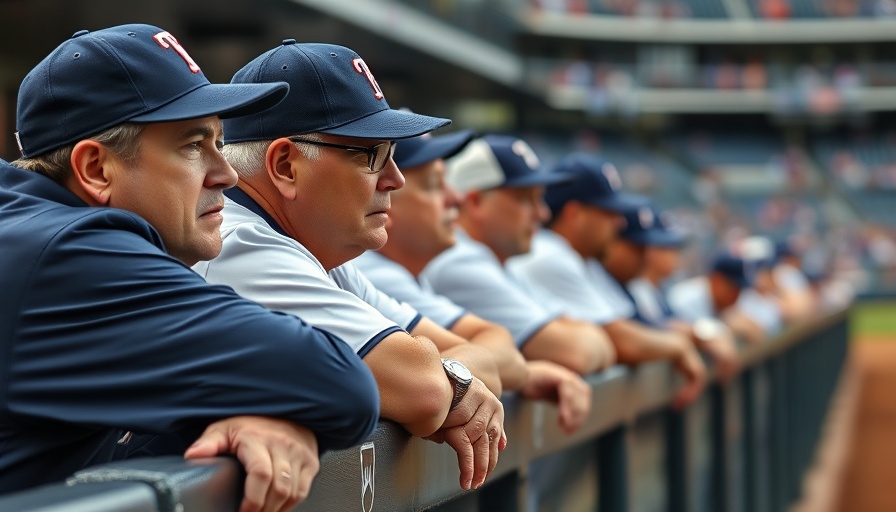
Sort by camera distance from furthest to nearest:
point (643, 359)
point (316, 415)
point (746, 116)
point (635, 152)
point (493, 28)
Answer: point (746, 116), point (635, 152), point (493, 28), point (643, 359), point (316, 415)

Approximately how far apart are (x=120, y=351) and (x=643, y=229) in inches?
196

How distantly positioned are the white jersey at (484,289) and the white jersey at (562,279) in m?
0.72

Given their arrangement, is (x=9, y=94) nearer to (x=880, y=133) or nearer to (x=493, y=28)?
(x=493, y=28)

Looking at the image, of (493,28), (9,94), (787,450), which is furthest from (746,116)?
(787,450)

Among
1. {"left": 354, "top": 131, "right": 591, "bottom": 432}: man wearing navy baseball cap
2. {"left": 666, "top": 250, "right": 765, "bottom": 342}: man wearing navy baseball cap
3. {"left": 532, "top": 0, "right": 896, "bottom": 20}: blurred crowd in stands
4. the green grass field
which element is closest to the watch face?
{"left": 354, "top": 131, "right": 591, "bottom": 432}: man wearing navy baseball cap

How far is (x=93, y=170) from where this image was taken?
183cm

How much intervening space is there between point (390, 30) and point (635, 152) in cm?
2285

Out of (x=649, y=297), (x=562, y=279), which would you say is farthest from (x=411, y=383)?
(x=649, y=297)

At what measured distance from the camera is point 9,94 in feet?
48.2

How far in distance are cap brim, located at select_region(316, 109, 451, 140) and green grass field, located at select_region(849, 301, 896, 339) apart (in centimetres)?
2018

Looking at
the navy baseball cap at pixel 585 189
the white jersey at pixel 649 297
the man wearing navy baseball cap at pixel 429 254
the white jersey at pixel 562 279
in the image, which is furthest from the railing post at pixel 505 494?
the white jersey at pixel 649 297

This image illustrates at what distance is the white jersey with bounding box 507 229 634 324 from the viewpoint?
499cm

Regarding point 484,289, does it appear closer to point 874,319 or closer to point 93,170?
point 93,170

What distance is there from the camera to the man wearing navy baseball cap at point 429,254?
9.90ft
